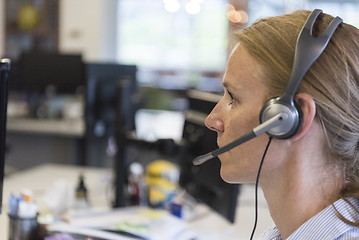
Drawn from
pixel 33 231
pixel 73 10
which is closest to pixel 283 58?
pixel 33 231

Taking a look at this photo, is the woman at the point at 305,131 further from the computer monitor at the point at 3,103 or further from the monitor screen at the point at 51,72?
the monitor screen at the point at 51,72

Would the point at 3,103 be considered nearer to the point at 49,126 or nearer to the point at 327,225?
the point at 327,225

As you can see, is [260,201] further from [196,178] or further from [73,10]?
[73,10]

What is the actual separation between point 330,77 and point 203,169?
3.19ft

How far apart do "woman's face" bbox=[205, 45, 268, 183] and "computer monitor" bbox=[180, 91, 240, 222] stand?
24.0 inches

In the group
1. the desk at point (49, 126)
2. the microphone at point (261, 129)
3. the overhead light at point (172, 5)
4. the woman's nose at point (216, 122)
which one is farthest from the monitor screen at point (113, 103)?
the overhead light at point (172, 5)

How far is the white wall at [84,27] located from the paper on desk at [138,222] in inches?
143

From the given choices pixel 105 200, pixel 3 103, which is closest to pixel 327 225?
pixel 3 103

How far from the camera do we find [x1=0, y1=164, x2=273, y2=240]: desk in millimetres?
1667

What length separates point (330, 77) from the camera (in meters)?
0.83

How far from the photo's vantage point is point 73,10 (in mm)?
5238

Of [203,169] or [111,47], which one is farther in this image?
[111,47]

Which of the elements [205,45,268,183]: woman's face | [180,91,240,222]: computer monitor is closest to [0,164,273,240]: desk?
[180,91,240,222]: computer monitor

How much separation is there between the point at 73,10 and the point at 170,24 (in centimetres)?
105
